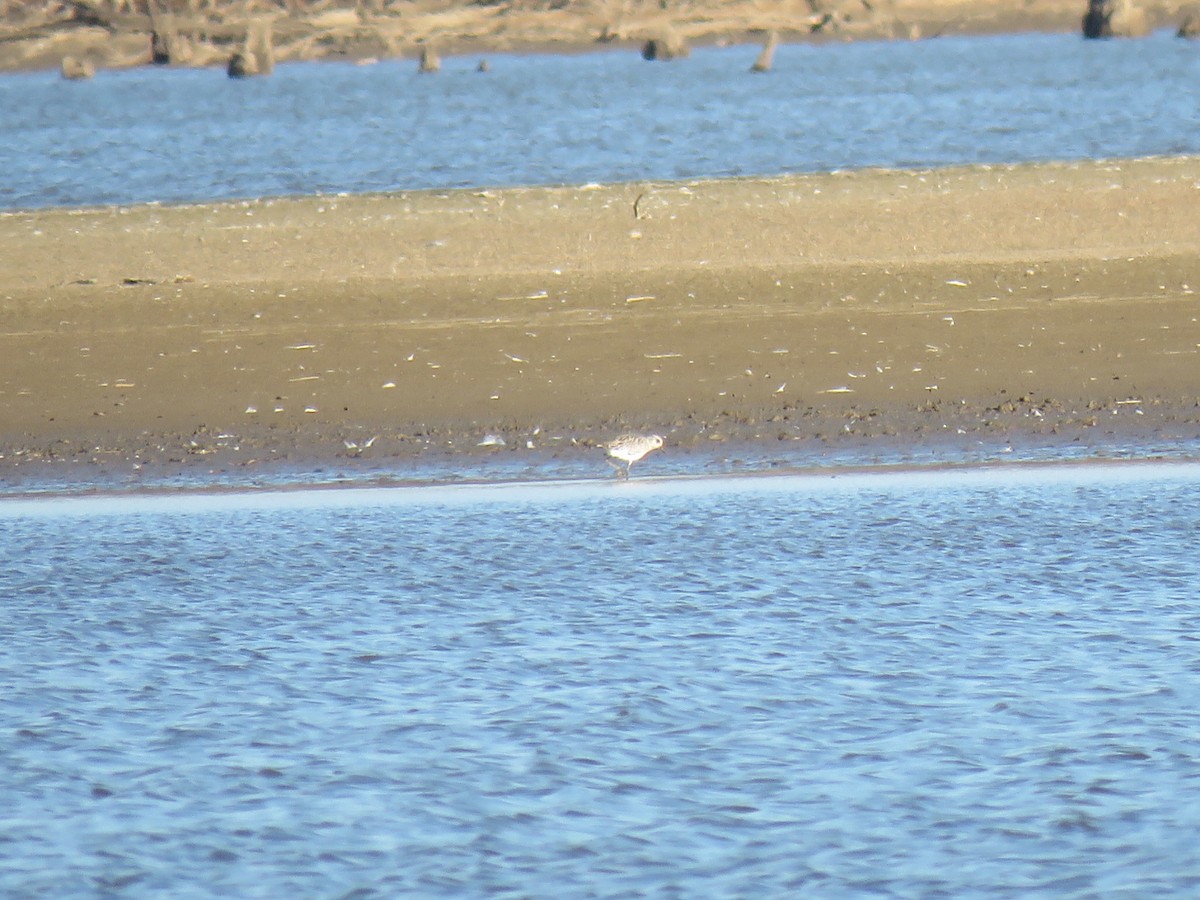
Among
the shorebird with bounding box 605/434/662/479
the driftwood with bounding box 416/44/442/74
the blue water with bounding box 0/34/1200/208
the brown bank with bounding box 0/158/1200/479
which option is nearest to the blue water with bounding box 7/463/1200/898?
the shorebird with bounding box 605/434/662/479

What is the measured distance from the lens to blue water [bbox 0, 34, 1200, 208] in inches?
890

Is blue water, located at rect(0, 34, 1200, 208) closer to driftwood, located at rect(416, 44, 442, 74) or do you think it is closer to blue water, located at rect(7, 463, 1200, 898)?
driftwood, located at rect(416, 44, 442, 74)

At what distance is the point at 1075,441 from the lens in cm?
967

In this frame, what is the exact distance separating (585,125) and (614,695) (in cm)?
2875

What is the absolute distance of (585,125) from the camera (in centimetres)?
3384

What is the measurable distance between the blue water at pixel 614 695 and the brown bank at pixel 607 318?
1419mm

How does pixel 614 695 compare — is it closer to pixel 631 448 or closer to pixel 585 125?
pixel 631 448

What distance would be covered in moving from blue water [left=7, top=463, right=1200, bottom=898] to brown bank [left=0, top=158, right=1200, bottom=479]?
4.66 ft

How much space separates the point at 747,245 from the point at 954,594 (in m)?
6.80

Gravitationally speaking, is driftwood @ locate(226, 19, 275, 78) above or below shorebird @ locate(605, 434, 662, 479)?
above

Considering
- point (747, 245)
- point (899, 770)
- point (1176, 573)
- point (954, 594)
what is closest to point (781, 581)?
point (954, 594)

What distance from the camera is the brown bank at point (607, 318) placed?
10.2 m

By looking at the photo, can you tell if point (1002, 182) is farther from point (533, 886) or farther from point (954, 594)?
point (533, 886)

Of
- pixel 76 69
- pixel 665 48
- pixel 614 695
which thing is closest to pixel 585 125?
pixel 614 695
